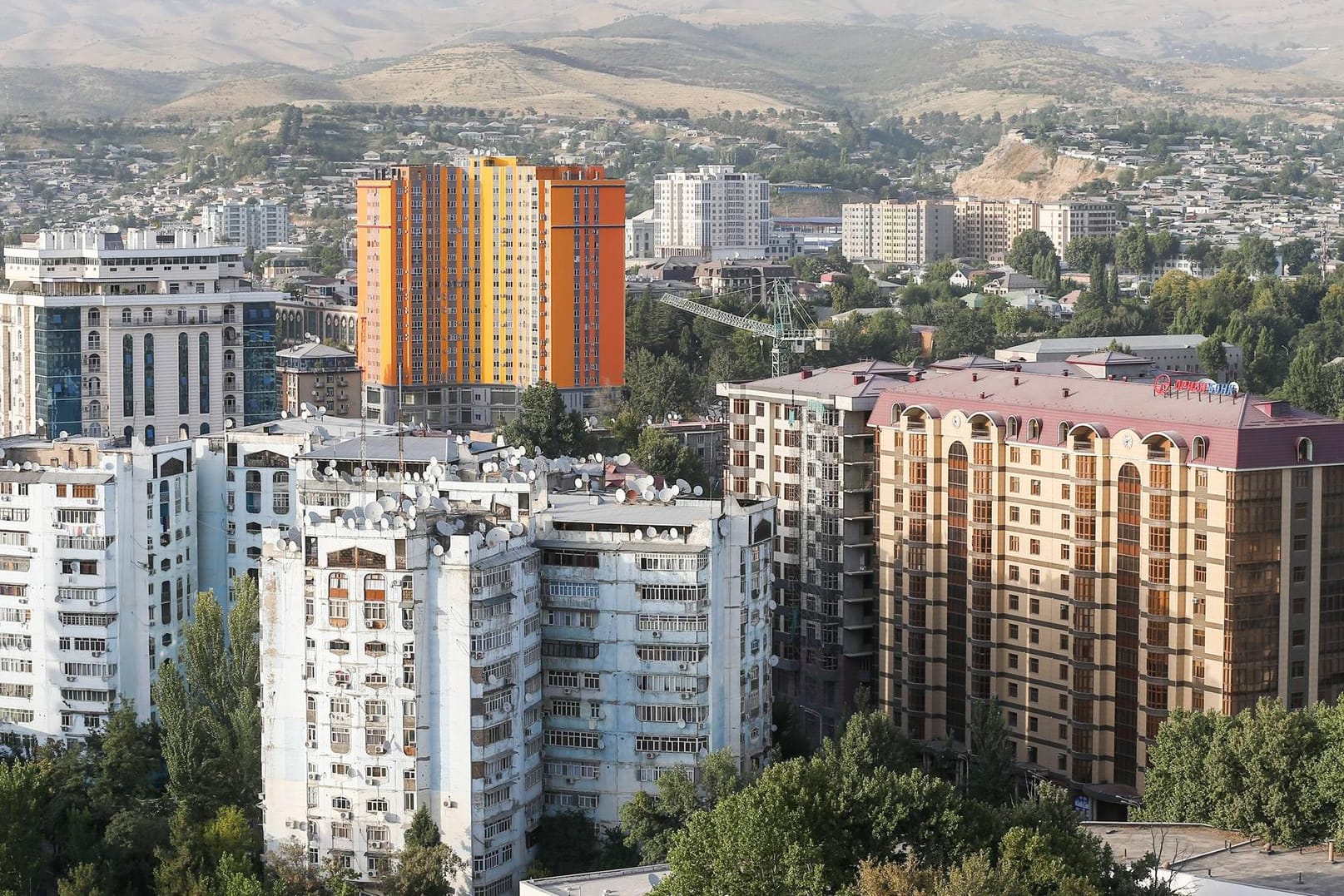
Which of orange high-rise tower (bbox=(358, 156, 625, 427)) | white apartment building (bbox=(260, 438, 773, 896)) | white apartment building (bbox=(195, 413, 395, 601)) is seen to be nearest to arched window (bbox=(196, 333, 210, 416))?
orange high-rise tower (bbox=(358, 156, 625, 427))

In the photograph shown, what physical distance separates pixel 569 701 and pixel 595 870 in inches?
108

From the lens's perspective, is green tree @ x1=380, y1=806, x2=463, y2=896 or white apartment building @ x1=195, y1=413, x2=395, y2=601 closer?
green tree @ x1=380, y1=806, x2=463, y2=896

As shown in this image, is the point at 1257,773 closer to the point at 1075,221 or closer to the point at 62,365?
the point at 62,365

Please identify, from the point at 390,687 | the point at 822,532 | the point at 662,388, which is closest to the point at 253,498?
the point at 390,687

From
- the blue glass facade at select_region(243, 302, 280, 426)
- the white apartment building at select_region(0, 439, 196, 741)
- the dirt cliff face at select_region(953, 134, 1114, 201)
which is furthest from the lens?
the dirt cliff face at select_region(953, 134, 1114, 201)

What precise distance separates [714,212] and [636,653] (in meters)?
107

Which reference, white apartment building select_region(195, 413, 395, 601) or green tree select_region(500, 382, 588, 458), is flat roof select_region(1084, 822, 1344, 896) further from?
green tree select_region(500, 382, 588, 458)

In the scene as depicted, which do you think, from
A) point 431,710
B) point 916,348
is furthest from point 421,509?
point 916,348

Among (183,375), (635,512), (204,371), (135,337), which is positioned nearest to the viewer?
(635,512)

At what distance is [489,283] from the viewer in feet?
274

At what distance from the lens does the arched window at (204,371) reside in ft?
221

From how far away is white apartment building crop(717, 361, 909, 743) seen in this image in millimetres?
48344

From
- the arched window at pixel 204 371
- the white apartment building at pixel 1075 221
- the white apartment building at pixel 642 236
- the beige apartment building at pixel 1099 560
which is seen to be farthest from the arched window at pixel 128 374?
the white apartment building at pixel 1075 221

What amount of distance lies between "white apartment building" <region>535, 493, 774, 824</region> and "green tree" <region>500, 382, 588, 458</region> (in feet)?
101
